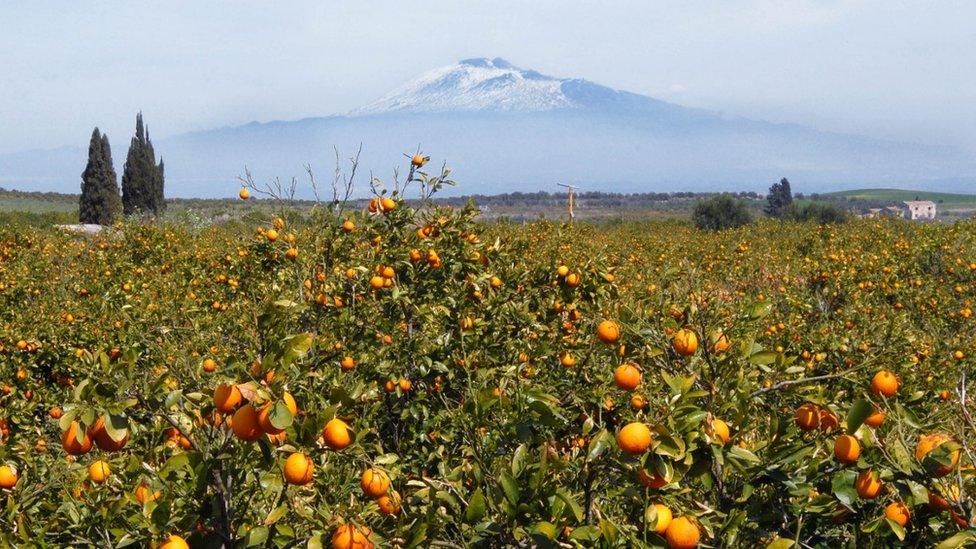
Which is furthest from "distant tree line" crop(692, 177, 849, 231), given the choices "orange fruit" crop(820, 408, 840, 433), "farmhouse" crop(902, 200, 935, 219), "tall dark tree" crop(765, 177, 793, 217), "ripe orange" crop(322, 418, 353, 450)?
"farmhouse" crop(902, 200, 935, 219)

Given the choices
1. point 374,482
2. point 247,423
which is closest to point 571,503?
point 374,482

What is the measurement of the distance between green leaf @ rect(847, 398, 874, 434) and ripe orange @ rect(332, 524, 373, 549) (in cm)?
115

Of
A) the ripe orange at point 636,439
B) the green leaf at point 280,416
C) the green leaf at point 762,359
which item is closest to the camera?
the green leaf at point 280,416

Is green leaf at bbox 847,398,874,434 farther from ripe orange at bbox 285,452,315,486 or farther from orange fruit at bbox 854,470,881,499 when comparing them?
→ ripe orange at bbox 285,452,315,486

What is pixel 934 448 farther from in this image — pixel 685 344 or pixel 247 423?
pixel 247 423

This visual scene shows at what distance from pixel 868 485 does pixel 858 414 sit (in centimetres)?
17

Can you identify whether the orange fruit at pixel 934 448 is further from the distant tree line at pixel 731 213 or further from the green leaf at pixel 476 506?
the distant tree line at pixel 731 213

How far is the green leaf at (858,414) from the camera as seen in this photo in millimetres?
1638

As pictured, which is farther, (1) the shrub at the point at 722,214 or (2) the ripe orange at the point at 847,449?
(1) the shrub at the point at 722,214

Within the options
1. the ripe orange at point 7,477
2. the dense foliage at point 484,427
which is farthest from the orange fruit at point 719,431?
the ripe orange at point 7,477

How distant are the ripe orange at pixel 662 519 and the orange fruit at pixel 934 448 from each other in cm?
61

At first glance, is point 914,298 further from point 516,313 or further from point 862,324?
point 516,313

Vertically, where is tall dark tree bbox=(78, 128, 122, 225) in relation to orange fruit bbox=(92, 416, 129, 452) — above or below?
above

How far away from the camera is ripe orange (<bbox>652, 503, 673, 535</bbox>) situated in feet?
5.06
